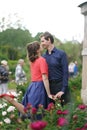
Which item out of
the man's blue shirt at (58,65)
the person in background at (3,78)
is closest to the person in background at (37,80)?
the man's blue shirt at (58,65)

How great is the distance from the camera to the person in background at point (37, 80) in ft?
17.5

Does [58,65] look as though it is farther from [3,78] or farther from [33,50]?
[3,78]

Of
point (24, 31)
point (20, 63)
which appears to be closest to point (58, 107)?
point (20, 63)

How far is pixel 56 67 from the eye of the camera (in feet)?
17.9

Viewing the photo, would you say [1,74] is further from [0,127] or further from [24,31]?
[24,31]

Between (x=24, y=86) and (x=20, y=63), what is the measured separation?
13.3 ft

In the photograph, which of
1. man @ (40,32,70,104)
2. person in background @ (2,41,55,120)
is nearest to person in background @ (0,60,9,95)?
person in background @ (2,41,55,120)

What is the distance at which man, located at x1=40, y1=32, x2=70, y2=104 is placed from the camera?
17.8 ft

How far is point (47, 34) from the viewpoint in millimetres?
5422

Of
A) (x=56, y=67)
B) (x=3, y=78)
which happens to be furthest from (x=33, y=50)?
(x=3, y=78)

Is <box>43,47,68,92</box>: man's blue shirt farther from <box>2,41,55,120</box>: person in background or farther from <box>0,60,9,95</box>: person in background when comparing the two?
<box>0,60,9,95</box>: person in background

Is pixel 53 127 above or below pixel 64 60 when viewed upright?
below

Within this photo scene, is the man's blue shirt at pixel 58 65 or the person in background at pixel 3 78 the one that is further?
the person in background at pixel 3 78

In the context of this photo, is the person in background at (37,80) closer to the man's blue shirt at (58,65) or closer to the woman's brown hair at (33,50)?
the woman's brown hair at (33,50)
